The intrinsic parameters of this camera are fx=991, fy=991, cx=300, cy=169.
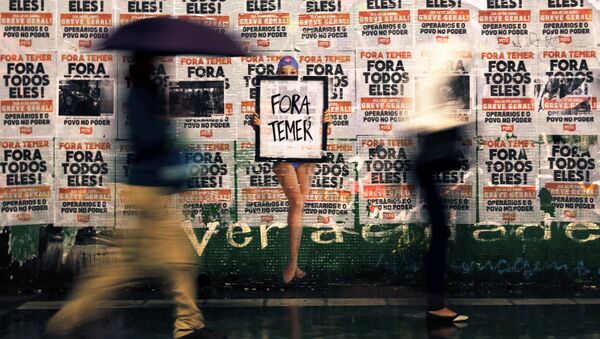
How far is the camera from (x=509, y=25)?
30.7 ft

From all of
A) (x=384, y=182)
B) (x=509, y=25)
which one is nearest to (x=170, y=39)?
(x=384, y=182)

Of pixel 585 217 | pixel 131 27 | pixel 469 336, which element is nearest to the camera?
pixel 131 27

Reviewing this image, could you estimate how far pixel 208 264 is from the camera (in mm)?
9383

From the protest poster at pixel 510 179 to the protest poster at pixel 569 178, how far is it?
0.12m

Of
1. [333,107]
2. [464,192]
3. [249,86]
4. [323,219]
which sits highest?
[249,86]

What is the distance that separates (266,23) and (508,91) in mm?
2378

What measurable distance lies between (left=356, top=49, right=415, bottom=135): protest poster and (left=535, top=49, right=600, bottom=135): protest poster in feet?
4.11

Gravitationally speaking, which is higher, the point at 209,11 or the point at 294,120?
the point at 209,11

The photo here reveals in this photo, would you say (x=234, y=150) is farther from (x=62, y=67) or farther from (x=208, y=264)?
(x=62, y=67)

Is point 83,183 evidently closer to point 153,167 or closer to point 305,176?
point 305,176

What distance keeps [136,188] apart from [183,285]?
2.38 ft

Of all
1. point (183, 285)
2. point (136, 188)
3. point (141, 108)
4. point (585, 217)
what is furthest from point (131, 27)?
point (585, 217)

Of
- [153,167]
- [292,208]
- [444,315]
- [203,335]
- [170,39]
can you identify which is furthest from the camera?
A: [292,208]

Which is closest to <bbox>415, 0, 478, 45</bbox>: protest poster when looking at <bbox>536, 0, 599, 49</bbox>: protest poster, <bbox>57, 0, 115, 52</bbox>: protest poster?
<bbox>536, 0, 599, 49</bbox>: protest poster
